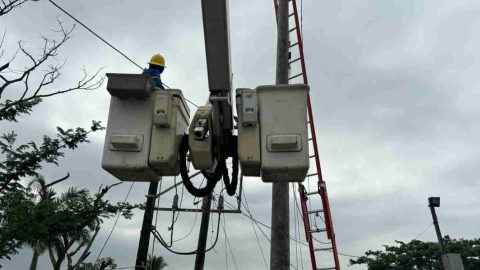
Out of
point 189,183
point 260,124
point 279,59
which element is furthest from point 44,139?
point 260,124

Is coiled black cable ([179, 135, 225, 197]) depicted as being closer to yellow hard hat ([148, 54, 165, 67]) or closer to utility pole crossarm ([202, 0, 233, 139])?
utility pole crossarm ([202, 0, 233, 139])

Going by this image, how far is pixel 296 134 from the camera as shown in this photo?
1795 mm

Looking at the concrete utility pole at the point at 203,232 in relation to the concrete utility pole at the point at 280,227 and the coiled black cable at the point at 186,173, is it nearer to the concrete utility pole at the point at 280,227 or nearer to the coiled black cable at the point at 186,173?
the concrete utility pole at the point at 280,227

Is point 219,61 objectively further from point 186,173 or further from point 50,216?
point 50,216

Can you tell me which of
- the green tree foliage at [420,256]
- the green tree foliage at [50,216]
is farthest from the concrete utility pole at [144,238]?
the green tree foliage at [420,256]

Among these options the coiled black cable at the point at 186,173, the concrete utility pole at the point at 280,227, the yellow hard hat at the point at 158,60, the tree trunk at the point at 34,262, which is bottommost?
the coiled black cable at the point at 186,173

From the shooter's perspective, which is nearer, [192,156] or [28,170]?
[192,156]

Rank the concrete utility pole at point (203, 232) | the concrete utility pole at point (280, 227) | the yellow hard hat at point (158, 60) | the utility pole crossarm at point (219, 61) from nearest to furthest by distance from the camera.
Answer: the utility pole crossarm at point (219, 61)
the yellow hard hat at point (158, 60)
the concrete utility pole at point (280, 227)
the concrete utility pole at point (203, 232)

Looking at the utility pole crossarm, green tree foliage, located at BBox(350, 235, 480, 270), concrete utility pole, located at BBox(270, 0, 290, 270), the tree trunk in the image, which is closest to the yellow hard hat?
the utility pole crossarm

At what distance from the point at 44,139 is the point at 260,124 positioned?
545 centimetres

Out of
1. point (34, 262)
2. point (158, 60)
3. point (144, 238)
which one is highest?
point (34, 262)

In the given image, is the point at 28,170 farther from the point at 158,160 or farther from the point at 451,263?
the point at 451,263

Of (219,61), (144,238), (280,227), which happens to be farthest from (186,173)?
(144,238)

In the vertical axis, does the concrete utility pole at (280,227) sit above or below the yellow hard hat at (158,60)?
below
